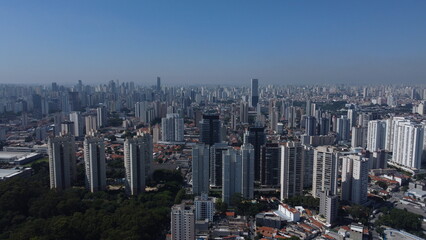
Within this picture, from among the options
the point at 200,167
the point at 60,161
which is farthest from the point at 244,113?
the point at 60,161

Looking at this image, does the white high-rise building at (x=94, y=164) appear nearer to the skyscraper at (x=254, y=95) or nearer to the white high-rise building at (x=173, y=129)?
the white high-rise building at (x=173, y=129)

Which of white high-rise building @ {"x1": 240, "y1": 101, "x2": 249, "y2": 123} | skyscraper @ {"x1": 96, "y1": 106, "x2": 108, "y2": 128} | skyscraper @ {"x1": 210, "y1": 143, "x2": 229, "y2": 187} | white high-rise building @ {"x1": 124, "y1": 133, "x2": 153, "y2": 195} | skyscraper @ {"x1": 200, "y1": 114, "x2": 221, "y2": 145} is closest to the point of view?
white high-rise building @ {"x1": 124, "y1": 133, "x2": 153, "y2": 195}

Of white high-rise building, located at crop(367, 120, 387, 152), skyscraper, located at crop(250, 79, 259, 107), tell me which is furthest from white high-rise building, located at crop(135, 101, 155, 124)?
white high-rise building, located at crop(367, 120, 387, 152)

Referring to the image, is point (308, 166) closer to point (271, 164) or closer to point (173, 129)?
point (271, 164)

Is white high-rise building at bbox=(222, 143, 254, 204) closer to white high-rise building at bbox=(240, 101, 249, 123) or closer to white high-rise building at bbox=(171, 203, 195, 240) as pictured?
white high-rise building at bbox=(171, 203, 195, 240)

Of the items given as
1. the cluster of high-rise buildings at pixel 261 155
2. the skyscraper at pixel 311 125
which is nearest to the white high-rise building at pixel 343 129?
the cluster of high-rise buildings at pixel 261 155

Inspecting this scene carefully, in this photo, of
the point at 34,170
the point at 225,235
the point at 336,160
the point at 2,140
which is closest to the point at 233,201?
the point at 225,235
